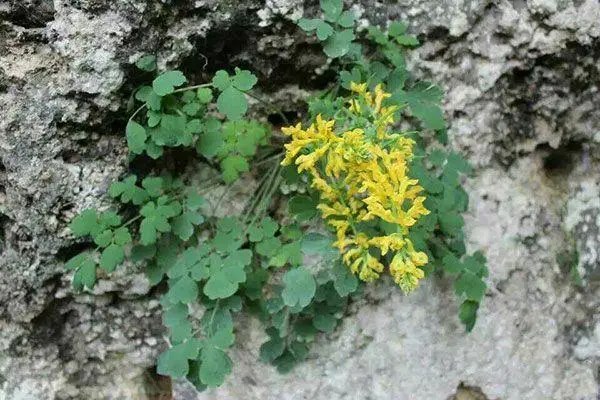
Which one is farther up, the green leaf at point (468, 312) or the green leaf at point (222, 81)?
the green leaf at point (222, 81)

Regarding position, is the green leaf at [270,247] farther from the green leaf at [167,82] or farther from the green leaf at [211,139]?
the green leaf at [167,82]

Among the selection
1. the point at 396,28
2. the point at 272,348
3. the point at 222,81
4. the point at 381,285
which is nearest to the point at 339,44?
the point at 396,28

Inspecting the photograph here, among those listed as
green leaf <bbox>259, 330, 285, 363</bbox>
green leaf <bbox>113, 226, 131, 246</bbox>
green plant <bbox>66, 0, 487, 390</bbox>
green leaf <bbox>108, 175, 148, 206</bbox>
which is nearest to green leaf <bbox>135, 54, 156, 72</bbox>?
green plant <bbox>66, 0, 487, 390</bbox>

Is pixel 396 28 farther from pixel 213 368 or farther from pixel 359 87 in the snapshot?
pixel 213 368

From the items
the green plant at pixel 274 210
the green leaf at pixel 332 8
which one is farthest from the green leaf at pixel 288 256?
the green leaf at pixel 332 8

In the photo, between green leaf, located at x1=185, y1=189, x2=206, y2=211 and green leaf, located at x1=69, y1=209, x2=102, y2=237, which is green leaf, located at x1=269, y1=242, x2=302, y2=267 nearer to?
green leaf, located at x1=185, y1=189, x2=206, y2=211

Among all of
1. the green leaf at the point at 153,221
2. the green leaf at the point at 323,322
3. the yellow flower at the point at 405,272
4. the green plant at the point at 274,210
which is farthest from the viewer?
the green leaf at the point at 323,322
